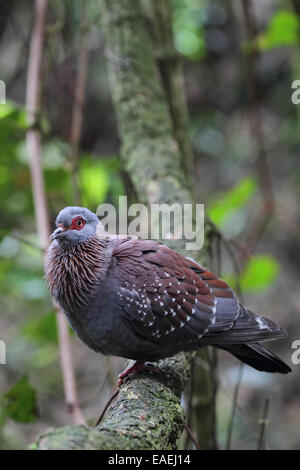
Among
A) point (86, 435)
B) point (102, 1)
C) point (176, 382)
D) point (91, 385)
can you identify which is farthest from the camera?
point (91, 385)

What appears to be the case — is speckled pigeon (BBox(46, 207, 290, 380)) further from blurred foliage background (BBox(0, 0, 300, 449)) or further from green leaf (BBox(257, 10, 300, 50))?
green leaf (BBox(257, 10, 300, 50))

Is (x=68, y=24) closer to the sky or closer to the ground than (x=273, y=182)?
closer to the sky

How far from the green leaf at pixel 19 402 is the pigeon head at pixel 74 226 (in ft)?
2.41

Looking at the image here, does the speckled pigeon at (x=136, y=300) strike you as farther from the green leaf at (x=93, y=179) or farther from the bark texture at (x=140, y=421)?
the green leaf at (x=93, y=179)

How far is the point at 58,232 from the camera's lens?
251cm

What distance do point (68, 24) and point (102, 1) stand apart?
74 cm

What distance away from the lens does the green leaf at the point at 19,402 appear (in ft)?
8.56

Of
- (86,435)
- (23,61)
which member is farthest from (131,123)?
(23,61)

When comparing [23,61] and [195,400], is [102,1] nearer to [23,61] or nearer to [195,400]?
[195,400]

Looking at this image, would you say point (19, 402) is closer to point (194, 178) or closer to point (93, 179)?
point (93, 179)

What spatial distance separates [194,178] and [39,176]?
154 cm

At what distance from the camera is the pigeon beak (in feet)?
8.17

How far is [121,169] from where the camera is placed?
3.41 metres

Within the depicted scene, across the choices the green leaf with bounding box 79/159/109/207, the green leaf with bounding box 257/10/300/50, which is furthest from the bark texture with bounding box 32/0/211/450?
the green leaf with bounding box 257/10/300/50
